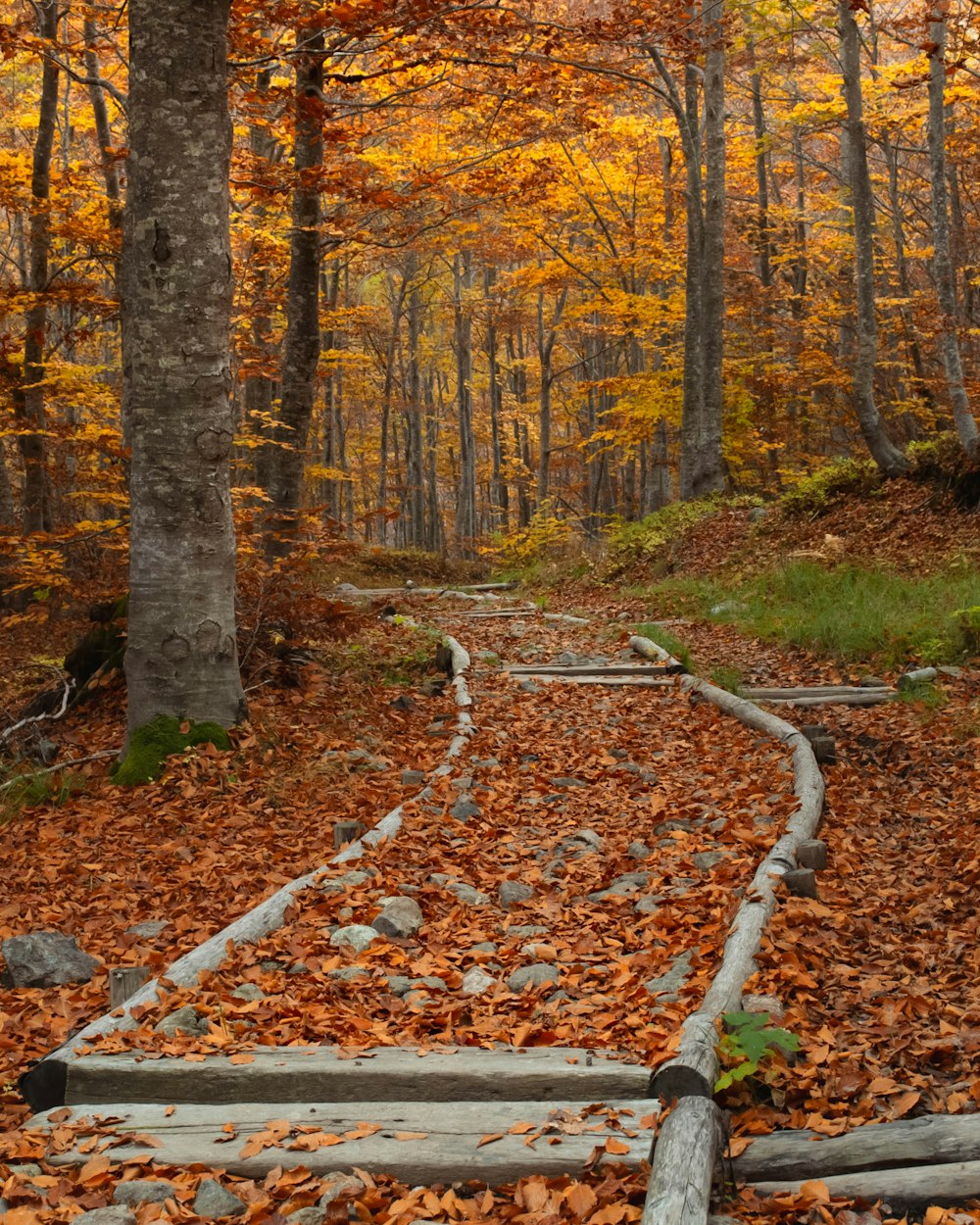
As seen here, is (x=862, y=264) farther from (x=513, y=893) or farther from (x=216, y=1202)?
(x=216, y=1202)

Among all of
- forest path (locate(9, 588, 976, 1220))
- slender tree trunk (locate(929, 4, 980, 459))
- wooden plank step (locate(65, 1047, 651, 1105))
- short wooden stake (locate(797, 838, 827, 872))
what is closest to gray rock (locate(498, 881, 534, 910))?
forest path (locate(9, 588, 976, 1220))

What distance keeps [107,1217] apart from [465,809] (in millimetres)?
3642

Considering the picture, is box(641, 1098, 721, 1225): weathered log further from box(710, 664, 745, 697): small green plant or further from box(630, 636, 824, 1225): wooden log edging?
box(710, 664, 745, 697): small green plant

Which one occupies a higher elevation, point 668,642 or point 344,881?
point 668,642

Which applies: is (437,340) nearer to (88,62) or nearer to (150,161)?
(88,62)

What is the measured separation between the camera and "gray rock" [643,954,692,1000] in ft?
12.2

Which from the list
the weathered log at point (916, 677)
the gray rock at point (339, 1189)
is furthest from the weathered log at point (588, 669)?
the gray rock at point (339, 1189)

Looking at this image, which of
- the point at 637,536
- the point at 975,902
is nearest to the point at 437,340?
the point at 637,536

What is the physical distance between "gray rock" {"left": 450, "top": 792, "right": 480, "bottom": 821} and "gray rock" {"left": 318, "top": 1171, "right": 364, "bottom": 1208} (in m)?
3.27

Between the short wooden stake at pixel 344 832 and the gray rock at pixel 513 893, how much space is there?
0.97m

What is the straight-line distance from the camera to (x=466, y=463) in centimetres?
2864

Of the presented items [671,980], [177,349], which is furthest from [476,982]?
[177,349]

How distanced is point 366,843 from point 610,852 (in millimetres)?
1296

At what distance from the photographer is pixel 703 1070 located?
2889 millimetres
